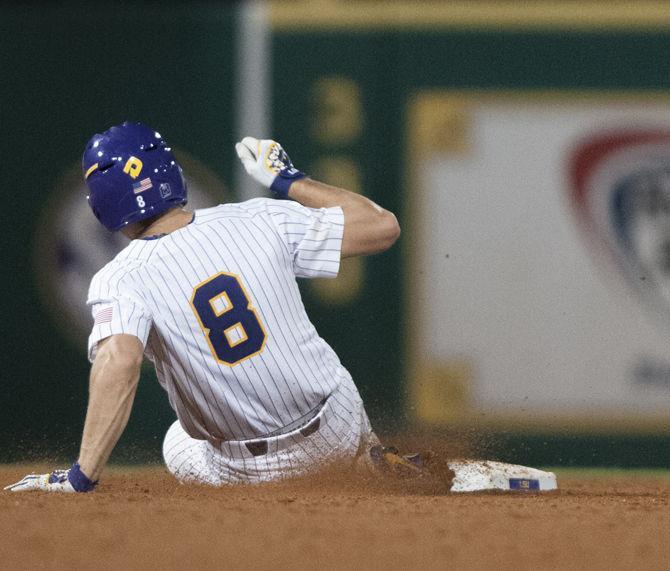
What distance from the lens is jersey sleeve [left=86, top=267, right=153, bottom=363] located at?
3.33 metres

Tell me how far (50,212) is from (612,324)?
9.19 ft

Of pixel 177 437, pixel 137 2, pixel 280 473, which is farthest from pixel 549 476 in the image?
pixel 137 2

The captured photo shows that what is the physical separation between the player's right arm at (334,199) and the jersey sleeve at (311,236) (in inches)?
1.6

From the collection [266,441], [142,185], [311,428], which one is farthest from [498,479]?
[142,185]

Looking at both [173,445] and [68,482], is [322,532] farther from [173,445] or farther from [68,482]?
[173,445]

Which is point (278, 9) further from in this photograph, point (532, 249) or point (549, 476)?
point (549, 476)

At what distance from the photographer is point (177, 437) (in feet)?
13.4

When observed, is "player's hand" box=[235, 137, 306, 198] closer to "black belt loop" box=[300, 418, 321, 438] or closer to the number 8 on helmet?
the number 8 on helmet

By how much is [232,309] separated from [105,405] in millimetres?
496

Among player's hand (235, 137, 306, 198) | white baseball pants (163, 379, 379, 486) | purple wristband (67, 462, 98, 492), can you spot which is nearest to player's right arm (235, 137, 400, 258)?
player's hand (235, 137, 306, 198)

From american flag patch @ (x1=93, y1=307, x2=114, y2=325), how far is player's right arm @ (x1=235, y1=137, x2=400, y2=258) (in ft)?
2.44

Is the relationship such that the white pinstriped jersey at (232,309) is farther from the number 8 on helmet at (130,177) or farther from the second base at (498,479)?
the second base at (498,479)

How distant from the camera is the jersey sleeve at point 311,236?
12.1ft

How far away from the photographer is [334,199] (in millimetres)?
3795
